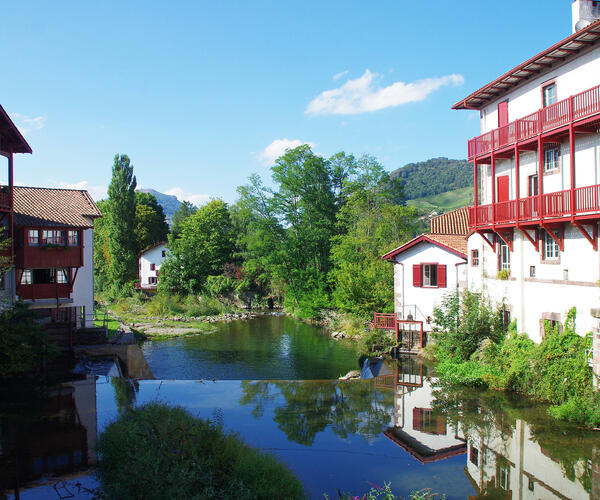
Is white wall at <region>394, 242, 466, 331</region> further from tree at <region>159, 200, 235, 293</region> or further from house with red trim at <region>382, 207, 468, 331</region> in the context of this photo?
tree at <region>159, 200, 235, 293</region>

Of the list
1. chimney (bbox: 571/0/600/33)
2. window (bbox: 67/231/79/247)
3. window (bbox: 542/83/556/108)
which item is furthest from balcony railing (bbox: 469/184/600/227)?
window (bbox: 67/231/79/247)

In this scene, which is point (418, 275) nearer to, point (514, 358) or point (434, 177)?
point (514, 358)

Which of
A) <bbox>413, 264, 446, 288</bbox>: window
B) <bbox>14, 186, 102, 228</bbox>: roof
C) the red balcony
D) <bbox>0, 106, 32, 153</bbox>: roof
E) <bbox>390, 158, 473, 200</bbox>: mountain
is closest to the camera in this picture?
<bbox>0, 106, 32, 153</bbox>: roof

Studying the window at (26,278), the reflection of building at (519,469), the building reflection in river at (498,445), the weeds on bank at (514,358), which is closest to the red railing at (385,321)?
the weeds on bank at (514,358)

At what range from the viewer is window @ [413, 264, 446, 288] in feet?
80.7

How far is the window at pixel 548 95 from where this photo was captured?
17.2m

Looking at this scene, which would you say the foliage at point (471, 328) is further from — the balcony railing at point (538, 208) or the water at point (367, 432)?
the balcony railing at point (538, 208)

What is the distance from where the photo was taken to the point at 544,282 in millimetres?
17078

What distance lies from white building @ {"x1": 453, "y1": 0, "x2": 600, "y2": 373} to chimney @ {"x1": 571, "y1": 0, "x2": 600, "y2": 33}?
37 millimetres

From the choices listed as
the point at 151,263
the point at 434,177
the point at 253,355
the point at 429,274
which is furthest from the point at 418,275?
the point at 434,177

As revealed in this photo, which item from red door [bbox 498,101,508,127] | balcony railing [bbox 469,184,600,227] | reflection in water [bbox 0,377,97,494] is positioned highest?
red door [bbox 498,101,508,127]

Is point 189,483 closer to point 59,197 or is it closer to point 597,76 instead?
point 597,76

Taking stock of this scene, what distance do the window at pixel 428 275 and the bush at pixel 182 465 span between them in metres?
16.1

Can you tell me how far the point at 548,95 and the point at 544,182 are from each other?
3.18 m
